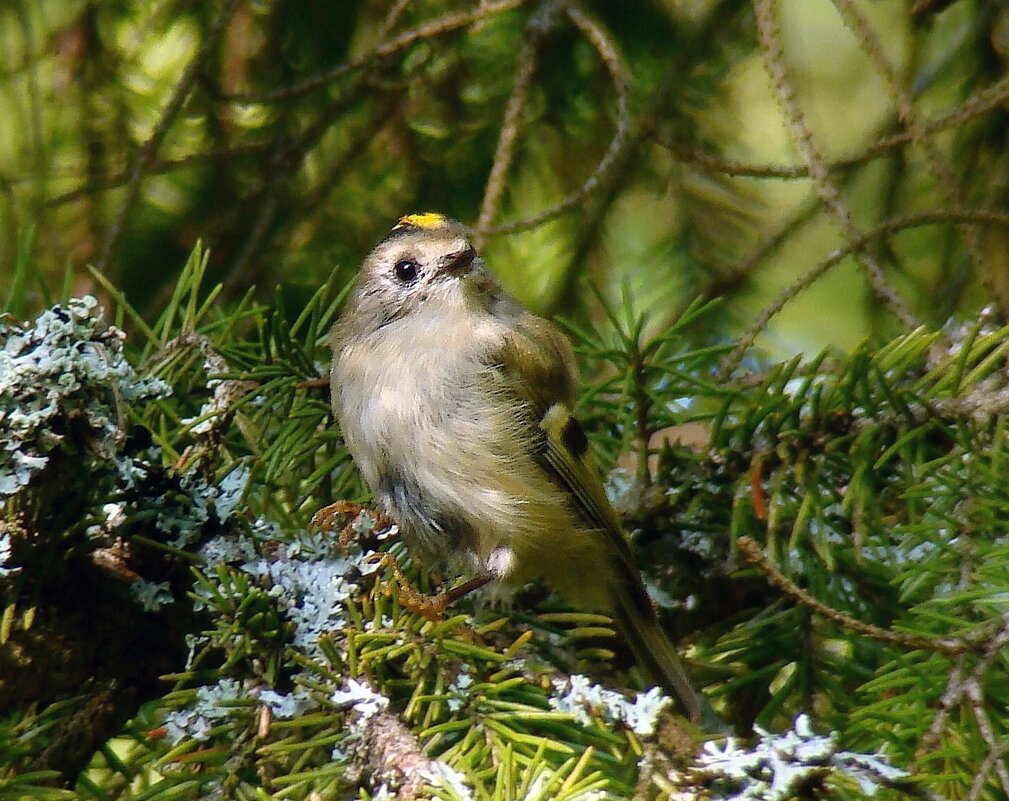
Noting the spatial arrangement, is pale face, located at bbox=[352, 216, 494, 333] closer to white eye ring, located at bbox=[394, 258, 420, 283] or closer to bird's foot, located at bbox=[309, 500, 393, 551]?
white eye ring, located at bbox=[394, 258, 420, 283]

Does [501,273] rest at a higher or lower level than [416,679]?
higher

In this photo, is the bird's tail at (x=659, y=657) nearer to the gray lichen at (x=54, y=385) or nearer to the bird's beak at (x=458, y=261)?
the bird's beak at (x=458, y=261)

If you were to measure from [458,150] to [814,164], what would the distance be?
95cm

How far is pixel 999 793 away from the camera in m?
1.12

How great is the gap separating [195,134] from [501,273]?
0.70m

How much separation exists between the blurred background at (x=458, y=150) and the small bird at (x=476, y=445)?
306 mm

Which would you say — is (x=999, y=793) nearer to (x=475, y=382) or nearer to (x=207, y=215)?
(x=475, y=382)

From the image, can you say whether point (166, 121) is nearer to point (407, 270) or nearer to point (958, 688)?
point (407, 270)

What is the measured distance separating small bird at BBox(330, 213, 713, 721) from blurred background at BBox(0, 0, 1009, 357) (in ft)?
1.00

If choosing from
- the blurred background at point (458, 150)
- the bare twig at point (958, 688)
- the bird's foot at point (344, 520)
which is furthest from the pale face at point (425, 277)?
the bare twig at point (958, 688)

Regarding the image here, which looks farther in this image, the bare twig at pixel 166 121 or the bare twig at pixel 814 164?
the bare twig at pixel 166 121

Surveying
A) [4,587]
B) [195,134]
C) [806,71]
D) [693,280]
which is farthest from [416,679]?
[806,71]

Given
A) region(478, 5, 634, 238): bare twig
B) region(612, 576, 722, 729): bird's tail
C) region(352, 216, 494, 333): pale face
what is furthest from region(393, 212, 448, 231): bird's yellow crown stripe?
region(612, 576, 722, 729): bird's tail

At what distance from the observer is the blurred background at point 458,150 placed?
2084 mm
